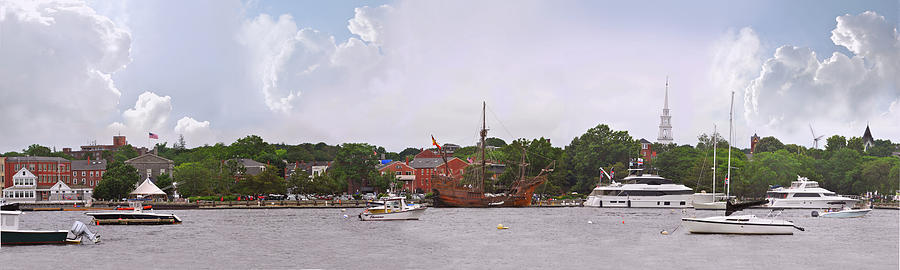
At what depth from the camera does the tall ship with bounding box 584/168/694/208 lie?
376ft

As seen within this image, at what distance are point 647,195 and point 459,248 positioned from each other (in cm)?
7237

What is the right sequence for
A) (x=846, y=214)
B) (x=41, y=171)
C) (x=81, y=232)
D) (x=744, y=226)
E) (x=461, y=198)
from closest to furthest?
1. (x=81, y=232)
2. (x=744, y=226)
3. (x=846, y=214)
4. (x=461, y=198)
5. (x=41, y=171)

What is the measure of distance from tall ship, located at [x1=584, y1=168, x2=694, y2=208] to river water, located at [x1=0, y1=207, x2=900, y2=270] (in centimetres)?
4570

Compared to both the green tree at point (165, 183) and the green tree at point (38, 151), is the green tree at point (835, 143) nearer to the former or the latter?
the green tree at point (165, 183)

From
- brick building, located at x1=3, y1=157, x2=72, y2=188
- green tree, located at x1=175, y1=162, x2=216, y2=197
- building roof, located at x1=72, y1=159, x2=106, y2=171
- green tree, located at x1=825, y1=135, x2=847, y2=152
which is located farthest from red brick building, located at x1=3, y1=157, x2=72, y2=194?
green tree, located at x1=825, y1=135, x2=847, y2=152

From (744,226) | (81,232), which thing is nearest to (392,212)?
(81,232)

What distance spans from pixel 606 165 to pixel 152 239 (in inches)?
4055

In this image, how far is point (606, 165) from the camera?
146875 mm

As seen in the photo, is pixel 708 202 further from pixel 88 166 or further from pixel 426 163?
pixel 88 166

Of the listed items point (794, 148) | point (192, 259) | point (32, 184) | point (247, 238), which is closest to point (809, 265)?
point (192, 259)

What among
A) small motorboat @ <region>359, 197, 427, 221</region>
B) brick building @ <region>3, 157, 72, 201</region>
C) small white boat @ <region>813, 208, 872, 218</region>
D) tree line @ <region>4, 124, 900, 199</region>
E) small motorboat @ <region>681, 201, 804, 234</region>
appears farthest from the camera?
brick building @ <region>3, 157, 72, 201</region>

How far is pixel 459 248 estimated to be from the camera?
157 feet

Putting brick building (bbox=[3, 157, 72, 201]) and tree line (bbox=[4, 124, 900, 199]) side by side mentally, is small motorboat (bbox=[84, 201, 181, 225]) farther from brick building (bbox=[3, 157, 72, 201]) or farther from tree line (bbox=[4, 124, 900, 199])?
brick building (bbox=[3, 157, 72, 201])

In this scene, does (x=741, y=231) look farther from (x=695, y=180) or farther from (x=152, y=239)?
(x=695, y=180)
